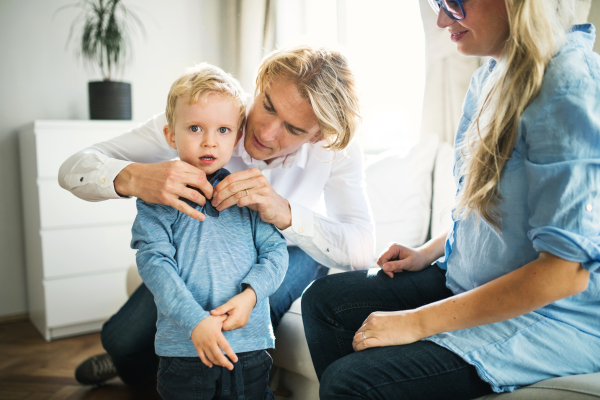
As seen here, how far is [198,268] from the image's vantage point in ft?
2.95

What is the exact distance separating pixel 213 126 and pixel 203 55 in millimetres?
2306

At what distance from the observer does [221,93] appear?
37.5 inches

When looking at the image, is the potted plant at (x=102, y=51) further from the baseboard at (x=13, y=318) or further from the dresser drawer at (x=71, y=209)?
the baseboard at (x=13, y=318)

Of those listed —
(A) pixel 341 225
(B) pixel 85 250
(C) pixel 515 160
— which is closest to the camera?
(C) pixel 515 160

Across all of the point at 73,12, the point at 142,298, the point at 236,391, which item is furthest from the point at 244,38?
the point at 236,391

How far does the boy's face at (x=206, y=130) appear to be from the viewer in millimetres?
929

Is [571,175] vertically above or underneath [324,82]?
underneath

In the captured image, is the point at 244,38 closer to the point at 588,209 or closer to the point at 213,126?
the point at 213,126

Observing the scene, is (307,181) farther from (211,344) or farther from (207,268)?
(211,344)

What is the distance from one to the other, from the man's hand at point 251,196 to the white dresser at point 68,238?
1.51m

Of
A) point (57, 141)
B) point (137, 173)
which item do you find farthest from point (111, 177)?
point (57, 141)

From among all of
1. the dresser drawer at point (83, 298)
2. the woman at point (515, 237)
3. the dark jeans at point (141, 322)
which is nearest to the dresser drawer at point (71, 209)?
the dresser drawer at point (83, 298)

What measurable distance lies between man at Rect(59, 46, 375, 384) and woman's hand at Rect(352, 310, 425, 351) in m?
0.33

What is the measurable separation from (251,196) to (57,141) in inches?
62.1
